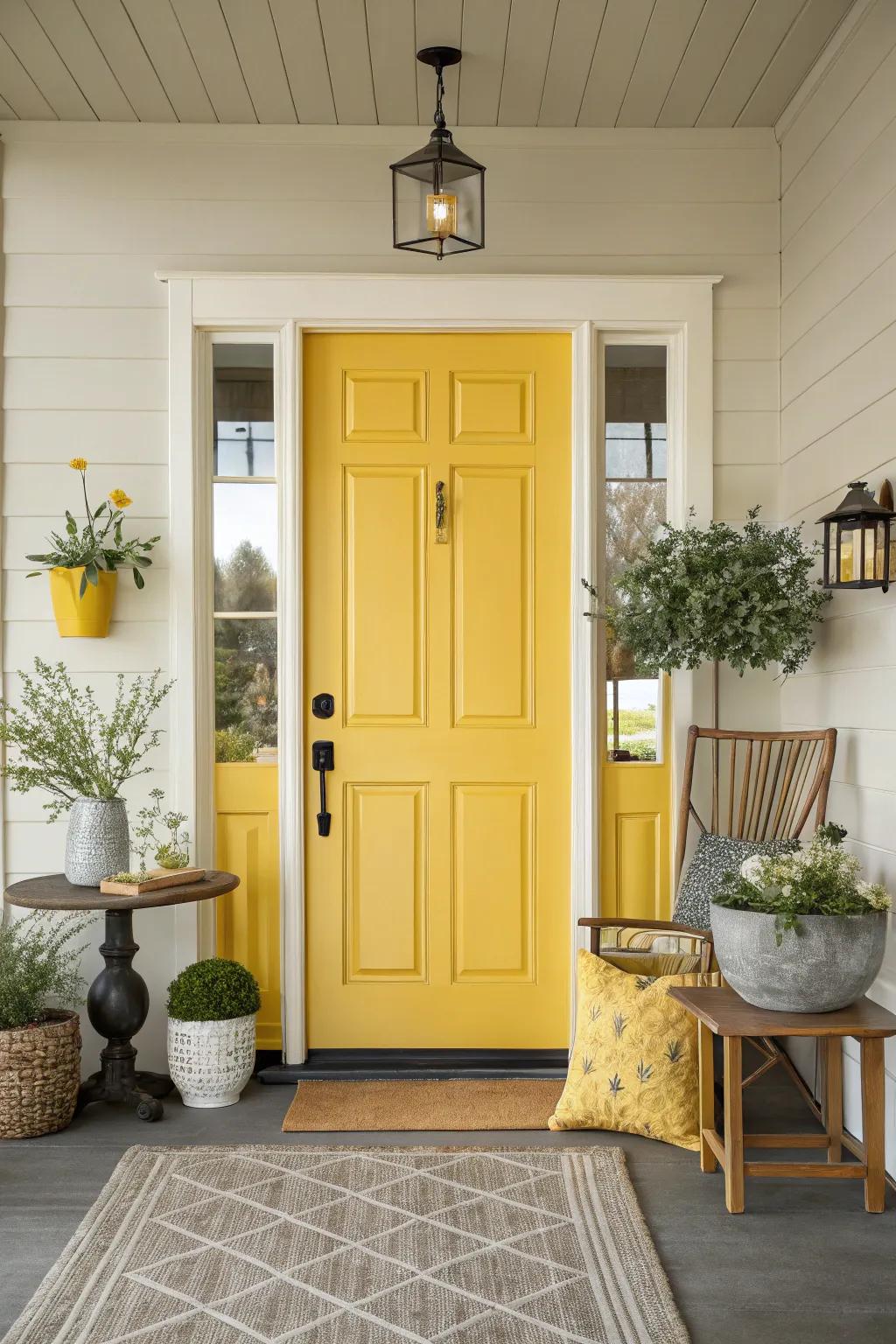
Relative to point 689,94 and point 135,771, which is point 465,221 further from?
point 135,771

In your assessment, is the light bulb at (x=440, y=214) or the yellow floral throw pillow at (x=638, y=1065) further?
the light bulb at (x=440, y=214)

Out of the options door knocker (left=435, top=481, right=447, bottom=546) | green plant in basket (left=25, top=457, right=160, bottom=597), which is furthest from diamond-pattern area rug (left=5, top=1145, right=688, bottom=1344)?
door knocker (left=435, top=481, right=447, bottom=546)

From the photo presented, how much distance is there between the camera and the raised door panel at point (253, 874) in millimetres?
3715

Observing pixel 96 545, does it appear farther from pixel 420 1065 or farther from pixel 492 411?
pixel 420 1065

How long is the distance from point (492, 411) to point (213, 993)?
204 cm

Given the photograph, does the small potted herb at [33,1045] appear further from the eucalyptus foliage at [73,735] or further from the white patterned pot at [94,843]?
the eucalyptus foliage at [73,735]

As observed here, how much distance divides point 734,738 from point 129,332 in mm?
2328

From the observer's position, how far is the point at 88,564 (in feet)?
11.5

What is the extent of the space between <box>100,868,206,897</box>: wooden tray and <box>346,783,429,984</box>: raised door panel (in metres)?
0.54

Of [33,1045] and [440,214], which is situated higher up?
[440,214]

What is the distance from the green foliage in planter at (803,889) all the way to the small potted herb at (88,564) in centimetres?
202

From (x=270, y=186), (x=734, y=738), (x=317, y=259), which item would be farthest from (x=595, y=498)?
(x=270, y=186)

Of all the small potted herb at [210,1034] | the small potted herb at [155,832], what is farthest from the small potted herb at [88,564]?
the small potted herb at [210,1034]

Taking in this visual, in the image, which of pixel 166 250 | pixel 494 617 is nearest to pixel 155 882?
pixel 494 617
